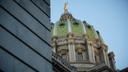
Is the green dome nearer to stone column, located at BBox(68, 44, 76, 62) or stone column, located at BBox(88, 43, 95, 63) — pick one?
stone column, located at BBox(88, 43, 95, 63)

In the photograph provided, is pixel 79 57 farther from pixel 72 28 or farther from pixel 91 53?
pixel 72 28

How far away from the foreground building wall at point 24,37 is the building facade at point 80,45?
4509 cm

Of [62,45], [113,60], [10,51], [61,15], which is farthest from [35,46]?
[61,15]

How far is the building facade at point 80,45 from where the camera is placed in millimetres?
61019

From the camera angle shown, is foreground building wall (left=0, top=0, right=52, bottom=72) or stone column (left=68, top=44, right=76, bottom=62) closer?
foreground building wall (left=0, top=0, right=52, bottom=72)

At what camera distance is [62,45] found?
64062 mm

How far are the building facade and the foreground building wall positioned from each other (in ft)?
148

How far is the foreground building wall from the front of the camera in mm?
8742

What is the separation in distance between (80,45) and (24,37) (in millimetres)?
55035

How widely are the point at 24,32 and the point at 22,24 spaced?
0.25 m

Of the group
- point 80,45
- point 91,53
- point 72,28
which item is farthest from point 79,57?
point 72,28

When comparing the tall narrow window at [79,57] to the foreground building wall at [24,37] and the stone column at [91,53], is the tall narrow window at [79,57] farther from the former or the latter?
the foreground building wall at [24,37]

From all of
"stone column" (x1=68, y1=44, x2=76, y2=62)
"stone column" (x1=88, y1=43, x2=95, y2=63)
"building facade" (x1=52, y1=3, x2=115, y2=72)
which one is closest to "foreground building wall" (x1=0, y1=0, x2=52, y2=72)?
"building facade" (x1=52, y1=3, x2=115, y2=72)

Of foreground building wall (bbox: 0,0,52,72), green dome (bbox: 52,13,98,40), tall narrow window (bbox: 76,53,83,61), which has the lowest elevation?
foreground building wall (bbox: 0,0,52,72)
